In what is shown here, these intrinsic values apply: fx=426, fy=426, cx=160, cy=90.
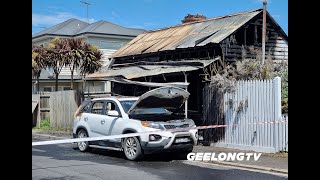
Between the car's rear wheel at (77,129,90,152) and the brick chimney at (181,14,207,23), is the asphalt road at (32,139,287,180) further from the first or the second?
the brick chimney at (181,14,207,23)

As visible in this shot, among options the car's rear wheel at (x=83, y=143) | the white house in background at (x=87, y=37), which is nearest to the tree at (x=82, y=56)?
the white house in background at (x=87, y=37)

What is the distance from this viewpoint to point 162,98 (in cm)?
1191

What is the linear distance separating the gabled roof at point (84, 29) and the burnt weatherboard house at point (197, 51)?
1521cm

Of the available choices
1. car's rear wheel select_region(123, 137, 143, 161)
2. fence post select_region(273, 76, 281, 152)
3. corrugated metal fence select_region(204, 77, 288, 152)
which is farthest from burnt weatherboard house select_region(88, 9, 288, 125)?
car's rear wheel select_region(123, 137, 143, 161)

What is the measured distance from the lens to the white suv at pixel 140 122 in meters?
10.8

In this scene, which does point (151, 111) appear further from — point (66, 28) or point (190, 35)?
point (66, 28)

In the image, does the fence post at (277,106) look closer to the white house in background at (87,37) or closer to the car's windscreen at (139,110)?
the car's windscreen at (139,110)

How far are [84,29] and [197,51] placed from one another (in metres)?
20.8

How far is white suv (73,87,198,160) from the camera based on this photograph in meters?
10.8

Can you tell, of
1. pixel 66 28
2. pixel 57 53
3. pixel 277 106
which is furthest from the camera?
pixel 66 28

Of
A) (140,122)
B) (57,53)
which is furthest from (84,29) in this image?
(140,122)

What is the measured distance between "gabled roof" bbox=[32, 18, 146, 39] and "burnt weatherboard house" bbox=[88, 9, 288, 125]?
49.9ft

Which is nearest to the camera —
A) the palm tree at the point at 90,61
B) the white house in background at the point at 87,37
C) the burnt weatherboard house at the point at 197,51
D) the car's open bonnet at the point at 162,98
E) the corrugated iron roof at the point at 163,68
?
the car's open bonnet at the point at 162,98
